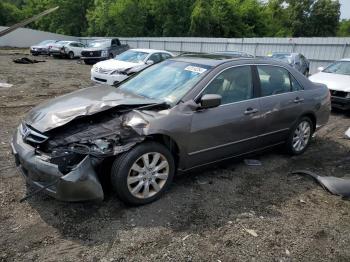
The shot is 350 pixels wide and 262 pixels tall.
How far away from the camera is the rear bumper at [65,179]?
3.37 meters

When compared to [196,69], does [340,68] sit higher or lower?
lower

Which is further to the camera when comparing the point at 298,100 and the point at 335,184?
the point at 298,100

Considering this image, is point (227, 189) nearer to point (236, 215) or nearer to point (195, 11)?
point (236, 215)

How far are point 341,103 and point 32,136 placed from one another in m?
8.03

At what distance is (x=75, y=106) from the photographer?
4.06m

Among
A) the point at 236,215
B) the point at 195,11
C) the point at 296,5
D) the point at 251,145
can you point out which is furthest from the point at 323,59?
the point at 296,5

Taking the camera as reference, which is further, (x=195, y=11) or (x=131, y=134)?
(x=195, y=11)

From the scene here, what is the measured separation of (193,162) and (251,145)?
1119 millimetres

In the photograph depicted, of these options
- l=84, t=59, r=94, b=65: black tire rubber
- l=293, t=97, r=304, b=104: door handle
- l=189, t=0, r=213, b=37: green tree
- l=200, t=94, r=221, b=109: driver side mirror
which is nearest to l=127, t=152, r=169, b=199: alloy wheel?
l=200, t=94, r=221, b=109: driver side mirror

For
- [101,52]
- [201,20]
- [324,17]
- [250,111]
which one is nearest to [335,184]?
[250,111]

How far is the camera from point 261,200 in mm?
4309

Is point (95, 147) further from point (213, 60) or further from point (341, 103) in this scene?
point (341, 103)

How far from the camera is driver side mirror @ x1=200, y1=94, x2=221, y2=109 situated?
4195 millimetres

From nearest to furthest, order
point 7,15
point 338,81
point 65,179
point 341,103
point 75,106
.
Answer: point 65,179
point 75,106
point 341,103
point 338,81
point 7,15
